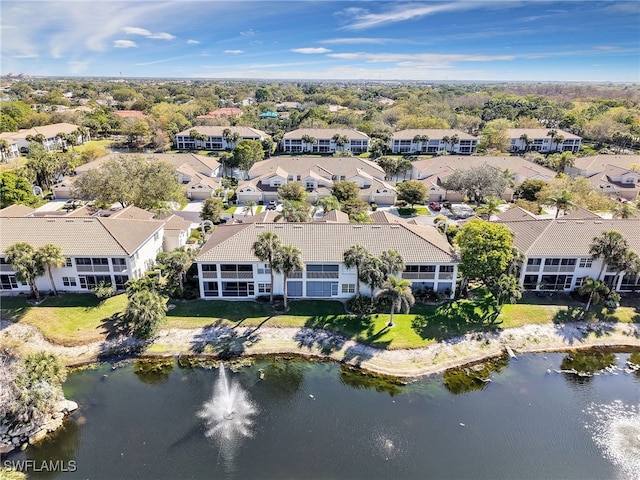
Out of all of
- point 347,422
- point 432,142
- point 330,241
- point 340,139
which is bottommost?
point 347,422

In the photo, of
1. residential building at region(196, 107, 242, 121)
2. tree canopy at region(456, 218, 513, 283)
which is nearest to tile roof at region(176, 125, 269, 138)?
residential building at region(196, 107, 242, 121)

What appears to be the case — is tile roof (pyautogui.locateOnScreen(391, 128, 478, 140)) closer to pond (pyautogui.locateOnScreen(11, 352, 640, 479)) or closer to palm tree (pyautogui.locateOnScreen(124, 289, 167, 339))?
pond (pyautogui.locateOnScreen(11, 352, 640, 479))

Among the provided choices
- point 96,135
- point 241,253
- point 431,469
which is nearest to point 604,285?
point 431,469

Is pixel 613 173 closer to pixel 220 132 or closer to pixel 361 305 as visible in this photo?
pixel 361 305

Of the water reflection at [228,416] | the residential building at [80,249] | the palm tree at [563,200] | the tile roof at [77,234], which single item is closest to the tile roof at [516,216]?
the palm tree at [563,200]

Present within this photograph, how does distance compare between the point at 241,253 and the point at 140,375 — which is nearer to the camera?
the point at 140,375

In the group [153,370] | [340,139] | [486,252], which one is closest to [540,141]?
[340,139]

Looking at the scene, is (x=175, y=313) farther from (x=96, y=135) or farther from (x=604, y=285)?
(x=96, y=135)
